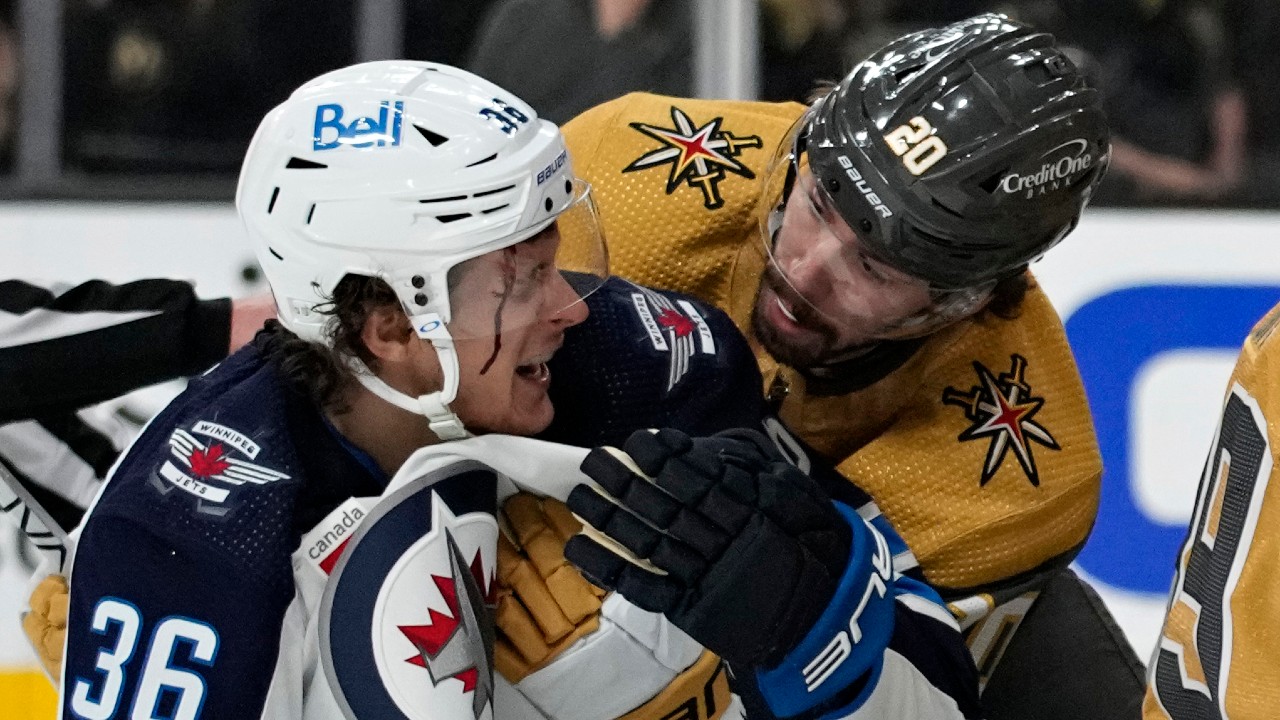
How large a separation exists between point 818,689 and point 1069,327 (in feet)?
6.81

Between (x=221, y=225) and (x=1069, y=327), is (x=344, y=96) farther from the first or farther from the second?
(x=1069, y=327)

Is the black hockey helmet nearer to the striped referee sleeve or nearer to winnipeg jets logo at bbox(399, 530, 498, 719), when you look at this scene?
winnipeg jets logo at bbox(399, 530, 498, 719)

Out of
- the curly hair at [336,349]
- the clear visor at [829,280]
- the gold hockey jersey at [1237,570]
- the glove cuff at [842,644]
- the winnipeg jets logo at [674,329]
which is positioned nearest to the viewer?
the gold hockey jersey at [1237,570]

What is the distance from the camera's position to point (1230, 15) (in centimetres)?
404

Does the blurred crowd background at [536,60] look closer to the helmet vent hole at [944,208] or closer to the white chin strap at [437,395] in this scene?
the helmet vent hole at [944,208]

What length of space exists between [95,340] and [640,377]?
30.4 inches

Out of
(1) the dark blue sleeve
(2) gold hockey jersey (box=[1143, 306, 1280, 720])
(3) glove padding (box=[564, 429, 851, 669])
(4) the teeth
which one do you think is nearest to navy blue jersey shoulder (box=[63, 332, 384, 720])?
(1) the dark blue sleeve

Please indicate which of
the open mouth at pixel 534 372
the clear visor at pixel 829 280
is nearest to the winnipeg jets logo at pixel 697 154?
the clear visor at pixel 829 280

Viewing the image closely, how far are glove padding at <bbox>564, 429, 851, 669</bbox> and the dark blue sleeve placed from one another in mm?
340

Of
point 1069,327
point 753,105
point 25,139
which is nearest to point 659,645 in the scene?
point 753,105

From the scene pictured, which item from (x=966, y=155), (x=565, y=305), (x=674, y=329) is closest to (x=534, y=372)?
(x=565, y=305)

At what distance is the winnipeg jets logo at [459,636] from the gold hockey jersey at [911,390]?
2.26 feet

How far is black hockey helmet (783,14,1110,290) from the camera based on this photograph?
211 cm

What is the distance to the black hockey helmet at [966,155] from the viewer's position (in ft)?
6.93
